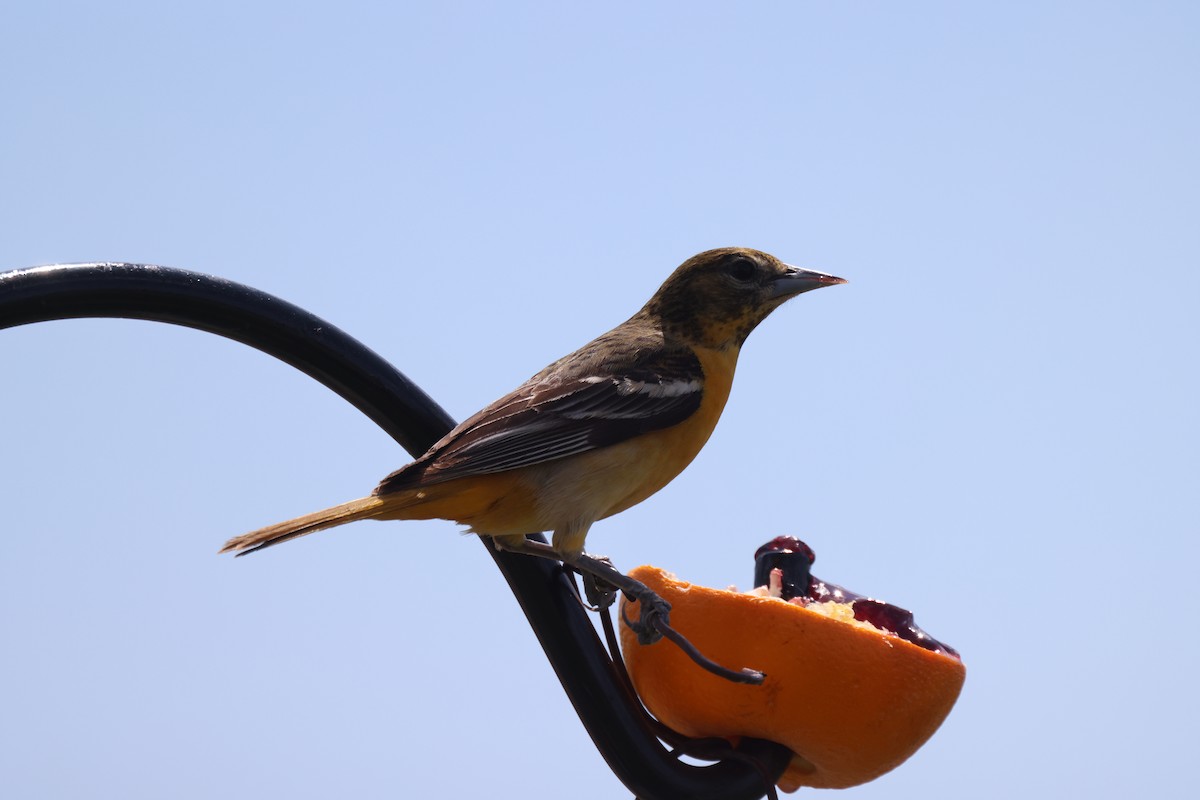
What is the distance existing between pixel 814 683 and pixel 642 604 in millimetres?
450

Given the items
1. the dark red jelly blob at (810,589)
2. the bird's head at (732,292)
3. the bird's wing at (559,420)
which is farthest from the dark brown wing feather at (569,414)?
the dark red jelly blob at (810,589)

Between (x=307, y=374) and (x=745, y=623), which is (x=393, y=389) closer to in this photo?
(x=307, y=374)

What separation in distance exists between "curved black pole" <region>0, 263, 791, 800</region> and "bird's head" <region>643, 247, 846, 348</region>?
4.68ft

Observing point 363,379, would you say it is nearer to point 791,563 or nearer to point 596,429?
point 596,429

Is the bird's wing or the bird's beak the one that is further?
the bird's beak

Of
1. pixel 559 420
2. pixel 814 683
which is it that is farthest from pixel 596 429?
pixel 814 683

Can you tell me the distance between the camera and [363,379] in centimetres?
301

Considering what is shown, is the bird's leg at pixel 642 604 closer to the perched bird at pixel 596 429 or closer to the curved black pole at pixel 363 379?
the perched bird at pixel 596 429

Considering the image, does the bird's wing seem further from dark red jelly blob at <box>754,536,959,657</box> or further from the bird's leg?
dark red jelly blob at <box>754,536,959,657</box>

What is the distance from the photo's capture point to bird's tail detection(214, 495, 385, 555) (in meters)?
3.03

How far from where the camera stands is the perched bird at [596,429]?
11.2 ft

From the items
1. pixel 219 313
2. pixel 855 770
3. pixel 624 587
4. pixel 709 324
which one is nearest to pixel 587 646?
pixel 624 587

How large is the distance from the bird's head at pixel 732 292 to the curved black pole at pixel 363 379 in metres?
1.43

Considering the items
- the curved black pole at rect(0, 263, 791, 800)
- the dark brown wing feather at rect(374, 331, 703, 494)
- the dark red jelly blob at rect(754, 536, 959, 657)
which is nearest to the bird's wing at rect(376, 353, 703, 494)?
the dark brown wing feather at rect(374, 331, 703, 494)
